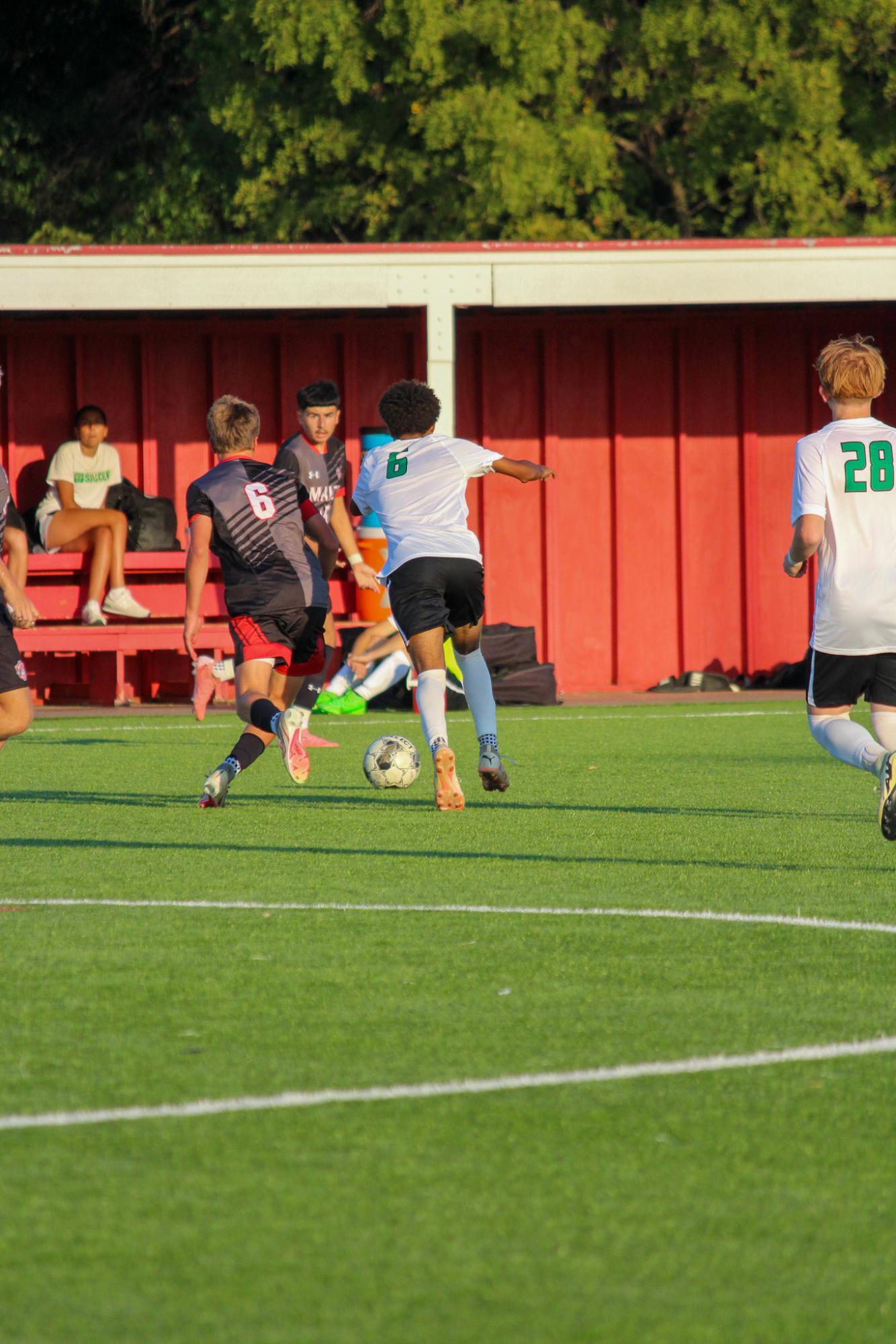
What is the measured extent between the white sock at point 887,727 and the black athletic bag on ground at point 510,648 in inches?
359

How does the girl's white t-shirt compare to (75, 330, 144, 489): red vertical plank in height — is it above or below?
below

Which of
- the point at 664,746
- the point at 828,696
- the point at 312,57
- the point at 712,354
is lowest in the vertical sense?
the point at 664,746

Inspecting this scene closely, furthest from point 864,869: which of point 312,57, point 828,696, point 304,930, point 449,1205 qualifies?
point 312,57

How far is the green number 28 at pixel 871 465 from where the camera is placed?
7090mm

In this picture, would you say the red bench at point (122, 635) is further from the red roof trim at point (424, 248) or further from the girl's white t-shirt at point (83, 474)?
the red roof trim at point (424, 248)

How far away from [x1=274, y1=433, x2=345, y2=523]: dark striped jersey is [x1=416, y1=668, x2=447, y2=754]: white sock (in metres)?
3.60

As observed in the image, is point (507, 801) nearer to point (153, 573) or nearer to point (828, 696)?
point (828, 696)

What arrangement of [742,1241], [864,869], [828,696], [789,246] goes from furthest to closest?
[789,246], [828,696], [864,869], [742,1241]

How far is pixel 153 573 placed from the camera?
58.2 feet

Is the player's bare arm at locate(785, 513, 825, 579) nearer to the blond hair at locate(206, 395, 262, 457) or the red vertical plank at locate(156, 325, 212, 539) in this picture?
the blond hair at locate(206, 395, 262, 457)

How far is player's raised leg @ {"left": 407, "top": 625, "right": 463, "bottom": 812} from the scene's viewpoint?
8602 millimetres

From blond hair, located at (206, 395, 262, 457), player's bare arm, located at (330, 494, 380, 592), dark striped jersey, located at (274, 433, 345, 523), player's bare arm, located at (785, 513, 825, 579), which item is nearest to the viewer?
player's bare arm, located at (785, 513, 825, 579)

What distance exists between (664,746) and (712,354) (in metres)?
7.47

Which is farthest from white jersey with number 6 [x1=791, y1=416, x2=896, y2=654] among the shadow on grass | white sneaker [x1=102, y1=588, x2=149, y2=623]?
white sneaker [x1=102, y1=588, x2=149, y2=623]
